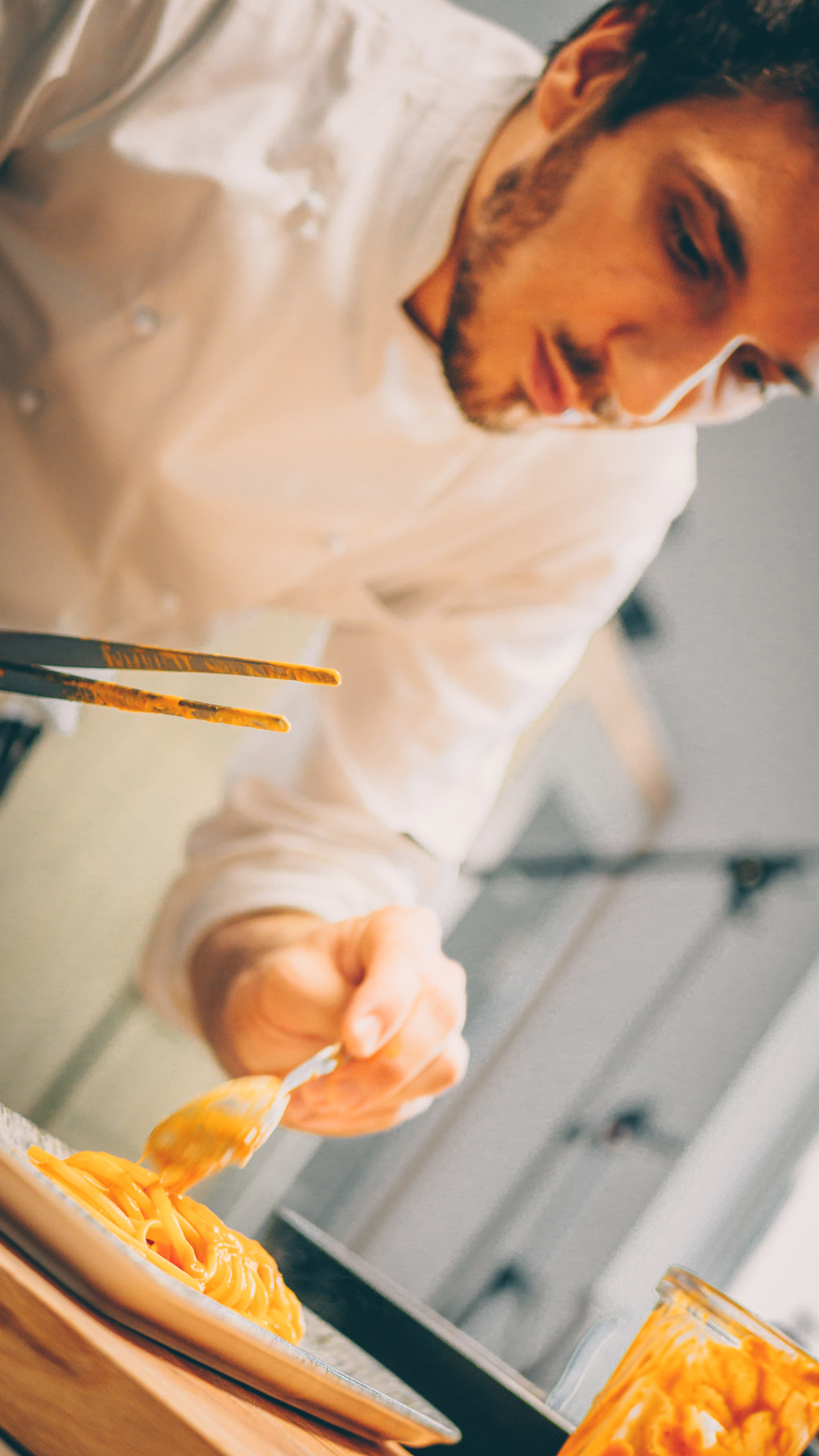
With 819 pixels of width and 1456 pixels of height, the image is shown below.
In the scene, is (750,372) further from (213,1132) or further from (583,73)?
(213,1132)

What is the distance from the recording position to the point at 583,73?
2.16 feet

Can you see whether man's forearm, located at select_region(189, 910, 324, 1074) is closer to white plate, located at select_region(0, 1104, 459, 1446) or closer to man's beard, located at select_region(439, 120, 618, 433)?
white plate, located at select_region(0, 1104, 459, 1446)

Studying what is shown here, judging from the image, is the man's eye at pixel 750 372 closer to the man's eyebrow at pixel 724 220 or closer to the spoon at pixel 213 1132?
the man's eyebrow at pixel 724 220

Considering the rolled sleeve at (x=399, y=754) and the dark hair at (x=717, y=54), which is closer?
the dark hair at (x=717, y=54)

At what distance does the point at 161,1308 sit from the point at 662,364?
615 mm

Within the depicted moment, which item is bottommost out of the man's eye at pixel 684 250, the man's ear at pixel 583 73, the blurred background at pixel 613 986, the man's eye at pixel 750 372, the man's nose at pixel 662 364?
the blurred background at pixel 613 986

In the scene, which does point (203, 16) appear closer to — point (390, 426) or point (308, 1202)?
point (390, 426)

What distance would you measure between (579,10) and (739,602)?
1.33m

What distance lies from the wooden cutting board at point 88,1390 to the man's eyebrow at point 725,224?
0.64 meters

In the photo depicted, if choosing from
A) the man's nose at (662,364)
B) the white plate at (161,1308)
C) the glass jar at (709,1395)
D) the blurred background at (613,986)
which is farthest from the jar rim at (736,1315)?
the blurred background at (613,986)

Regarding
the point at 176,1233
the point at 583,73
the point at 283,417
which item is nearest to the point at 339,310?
the point at 283,417

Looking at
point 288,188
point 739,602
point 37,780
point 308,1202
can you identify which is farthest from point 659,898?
point 288,188

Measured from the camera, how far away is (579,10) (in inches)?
41.4

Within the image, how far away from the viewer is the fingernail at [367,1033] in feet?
1.69
